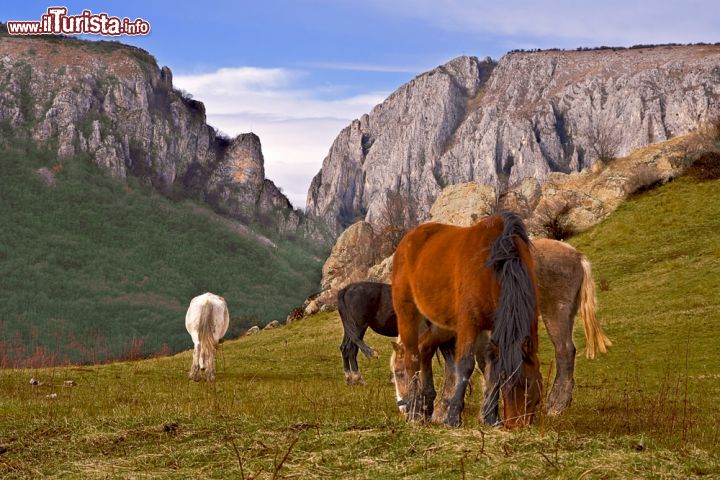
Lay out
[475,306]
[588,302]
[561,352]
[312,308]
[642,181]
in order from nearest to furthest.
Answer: [475,306], [561,352], [588,302], [642,181], [312,308]

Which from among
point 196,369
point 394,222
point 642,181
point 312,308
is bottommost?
point 196,369

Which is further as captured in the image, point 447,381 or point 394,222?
point 394,222

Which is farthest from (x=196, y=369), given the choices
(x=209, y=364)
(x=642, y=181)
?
(x=642, y=181)

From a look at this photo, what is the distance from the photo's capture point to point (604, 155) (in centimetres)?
6656

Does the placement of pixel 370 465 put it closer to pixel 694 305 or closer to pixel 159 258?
pixel 694 305

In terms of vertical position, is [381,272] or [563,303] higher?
[381,272]

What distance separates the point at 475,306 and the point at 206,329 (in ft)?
56.3

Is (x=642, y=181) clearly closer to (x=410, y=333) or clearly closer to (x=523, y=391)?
(x=410, y=333)

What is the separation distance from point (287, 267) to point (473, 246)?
191 metres

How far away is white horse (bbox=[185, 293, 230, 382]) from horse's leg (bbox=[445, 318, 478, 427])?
52.3 ft

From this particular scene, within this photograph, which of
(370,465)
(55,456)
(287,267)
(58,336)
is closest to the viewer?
(370,465)

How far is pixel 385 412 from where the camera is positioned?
1056 cm

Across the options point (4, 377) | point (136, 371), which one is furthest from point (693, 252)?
point (4, 377)

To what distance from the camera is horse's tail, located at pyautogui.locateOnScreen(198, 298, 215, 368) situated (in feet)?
78.7
